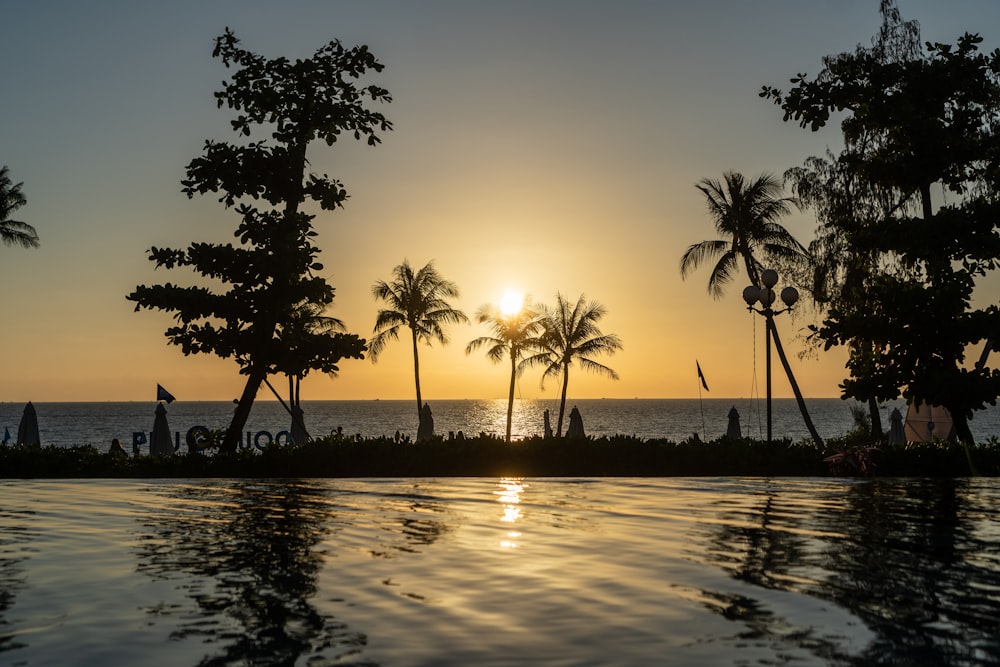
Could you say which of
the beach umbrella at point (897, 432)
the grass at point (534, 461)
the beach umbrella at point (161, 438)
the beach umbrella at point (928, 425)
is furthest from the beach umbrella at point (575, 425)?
the beach umbrella at point (161, 438)

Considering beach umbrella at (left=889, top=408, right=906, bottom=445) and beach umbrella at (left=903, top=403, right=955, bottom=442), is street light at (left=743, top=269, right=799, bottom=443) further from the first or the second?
beach umbrella at (left=889, top=408, right=906, bottom=445)

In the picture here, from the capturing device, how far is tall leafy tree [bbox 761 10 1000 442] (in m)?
23.1

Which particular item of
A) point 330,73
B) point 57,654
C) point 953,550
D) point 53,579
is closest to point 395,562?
point 53,579

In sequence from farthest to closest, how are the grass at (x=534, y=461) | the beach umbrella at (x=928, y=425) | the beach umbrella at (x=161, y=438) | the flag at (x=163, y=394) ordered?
the flag at (x=163, y=394) → the beach umbrella at (x=161, y=438) → the beach umbrella at (x=928, y=425) → the grass at (x=534, y=461)

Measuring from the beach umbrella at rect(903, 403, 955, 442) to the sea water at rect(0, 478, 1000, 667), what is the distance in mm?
16527

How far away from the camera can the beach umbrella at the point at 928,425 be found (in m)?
30.4

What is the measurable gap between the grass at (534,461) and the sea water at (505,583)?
6.71 meters

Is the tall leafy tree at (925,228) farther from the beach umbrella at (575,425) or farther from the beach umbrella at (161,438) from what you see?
the beach umbrella at (161,438)

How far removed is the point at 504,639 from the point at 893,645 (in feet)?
7.83

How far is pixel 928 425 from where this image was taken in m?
31.4

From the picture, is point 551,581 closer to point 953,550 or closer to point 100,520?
point 953,550

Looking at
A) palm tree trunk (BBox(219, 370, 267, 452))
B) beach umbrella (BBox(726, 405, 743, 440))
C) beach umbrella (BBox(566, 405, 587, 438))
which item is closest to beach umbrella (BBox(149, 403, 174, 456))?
palm tree trunk (BBox(219, 370, 267, 452))

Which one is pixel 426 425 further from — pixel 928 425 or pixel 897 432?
pixel 928 425

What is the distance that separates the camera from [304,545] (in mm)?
10648
